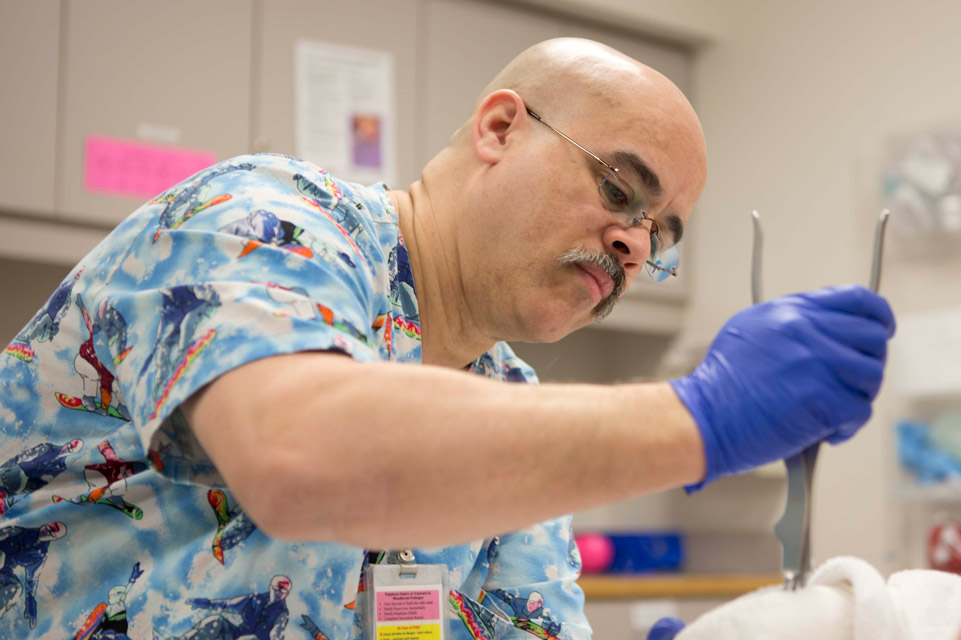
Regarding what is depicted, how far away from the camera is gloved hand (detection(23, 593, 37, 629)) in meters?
0.91

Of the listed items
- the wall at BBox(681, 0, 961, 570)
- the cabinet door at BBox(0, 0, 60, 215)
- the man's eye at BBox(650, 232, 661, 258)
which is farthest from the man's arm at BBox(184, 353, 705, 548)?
the wall at BBox(681, 0, 961, 570)

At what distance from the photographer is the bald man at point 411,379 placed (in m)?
0.65

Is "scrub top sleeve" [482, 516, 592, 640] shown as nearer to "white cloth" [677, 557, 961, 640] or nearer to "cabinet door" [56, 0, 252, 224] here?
"white cloth" [677, 557, 961, 640]

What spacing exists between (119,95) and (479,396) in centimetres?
195

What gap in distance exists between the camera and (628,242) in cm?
117

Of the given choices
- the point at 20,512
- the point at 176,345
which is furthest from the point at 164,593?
the point at 176,345

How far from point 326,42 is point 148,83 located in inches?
19.9

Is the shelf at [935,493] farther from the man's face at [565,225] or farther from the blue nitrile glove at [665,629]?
the blue nitrile glove at [665,629]

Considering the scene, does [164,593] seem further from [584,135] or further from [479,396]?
[584,135]

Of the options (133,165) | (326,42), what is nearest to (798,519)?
(133,165)

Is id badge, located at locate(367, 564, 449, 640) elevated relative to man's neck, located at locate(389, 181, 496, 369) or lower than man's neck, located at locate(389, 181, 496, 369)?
lower

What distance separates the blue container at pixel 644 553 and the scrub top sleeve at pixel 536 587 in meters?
1.90

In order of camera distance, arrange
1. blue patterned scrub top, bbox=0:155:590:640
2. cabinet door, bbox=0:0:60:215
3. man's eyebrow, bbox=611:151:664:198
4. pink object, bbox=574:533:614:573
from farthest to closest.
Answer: pink object, bbox=574:533:614:573, cabinet door, bbox=0:0:60:215, man's eyebrow, bbox=611:151:664:198, blue patterned scrub top, bbox=0:155:590:640

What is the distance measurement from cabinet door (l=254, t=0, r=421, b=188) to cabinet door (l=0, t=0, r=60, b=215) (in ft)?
1.62
